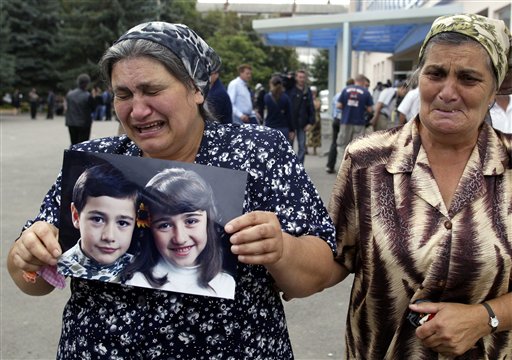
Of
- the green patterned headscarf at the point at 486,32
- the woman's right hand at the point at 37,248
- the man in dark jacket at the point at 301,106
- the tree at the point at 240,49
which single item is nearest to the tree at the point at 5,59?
the tree at the point at 240,49

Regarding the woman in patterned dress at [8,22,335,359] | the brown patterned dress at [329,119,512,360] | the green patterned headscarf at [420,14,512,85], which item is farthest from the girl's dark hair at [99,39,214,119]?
the green patterned headscarf at [420,14,512,85]

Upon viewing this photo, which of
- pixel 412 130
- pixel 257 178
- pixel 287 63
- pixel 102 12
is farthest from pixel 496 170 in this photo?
pixel 287 63

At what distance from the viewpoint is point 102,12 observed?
132ft

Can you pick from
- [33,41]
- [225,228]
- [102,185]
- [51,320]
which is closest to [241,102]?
[51,320]

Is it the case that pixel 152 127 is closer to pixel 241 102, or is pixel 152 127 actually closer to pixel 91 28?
pixel 241 102

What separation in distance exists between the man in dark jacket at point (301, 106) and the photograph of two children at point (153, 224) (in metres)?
10.5

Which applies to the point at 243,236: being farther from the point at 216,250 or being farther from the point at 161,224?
the point at 161,224

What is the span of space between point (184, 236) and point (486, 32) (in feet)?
3.57

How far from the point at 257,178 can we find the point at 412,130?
645 millimetres

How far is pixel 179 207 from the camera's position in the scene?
155cm

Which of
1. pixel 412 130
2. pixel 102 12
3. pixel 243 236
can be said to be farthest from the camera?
pixel 102 12

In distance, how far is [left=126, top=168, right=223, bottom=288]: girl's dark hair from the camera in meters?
1.55

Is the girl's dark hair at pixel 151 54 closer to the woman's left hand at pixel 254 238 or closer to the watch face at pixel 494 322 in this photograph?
the woman's left hand at pixel 254 238

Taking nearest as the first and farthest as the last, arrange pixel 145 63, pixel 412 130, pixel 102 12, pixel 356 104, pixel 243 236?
pixel 243 236, pixel 145 63, pixel 412 130, pixel 356 104, pixel 102 12
